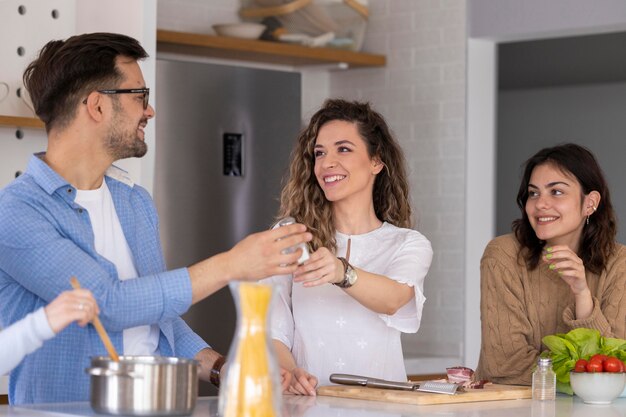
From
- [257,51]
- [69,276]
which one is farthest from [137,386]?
[257,51]

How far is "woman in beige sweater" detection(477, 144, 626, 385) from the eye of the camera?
354 centimetres

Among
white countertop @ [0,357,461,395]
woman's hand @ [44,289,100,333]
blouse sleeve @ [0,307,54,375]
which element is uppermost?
woman's hand @ [44,289,100,333]

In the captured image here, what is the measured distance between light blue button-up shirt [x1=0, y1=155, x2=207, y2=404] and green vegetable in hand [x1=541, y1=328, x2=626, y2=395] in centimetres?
97

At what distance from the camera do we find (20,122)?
13.4 ft

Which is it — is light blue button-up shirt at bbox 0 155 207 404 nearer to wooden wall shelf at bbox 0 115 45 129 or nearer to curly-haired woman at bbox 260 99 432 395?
curly-haired woman at bbox 260 99 432 395

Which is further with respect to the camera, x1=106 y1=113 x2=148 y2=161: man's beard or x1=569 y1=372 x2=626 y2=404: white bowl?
x1=569 y1=372 x2=626 y2=404: white bowl

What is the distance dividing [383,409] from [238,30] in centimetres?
348

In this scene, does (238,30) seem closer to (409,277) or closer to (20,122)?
(20,122)

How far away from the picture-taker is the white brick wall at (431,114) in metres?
6.11

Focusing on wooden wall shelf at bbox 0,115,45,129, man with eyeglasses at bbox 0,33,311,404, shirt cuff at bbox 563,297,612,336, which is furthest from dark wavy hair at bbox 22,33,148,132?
shirt cuff at bbox 563,297,612,336

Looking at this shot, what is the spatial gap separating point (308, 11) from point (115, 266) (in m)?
3.46

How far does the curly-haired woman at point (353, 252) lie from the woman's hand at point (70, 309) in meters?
0.94

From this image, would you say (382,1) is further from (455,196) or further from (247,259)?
(247,259)

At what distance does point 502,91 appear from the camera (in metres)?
10.1
